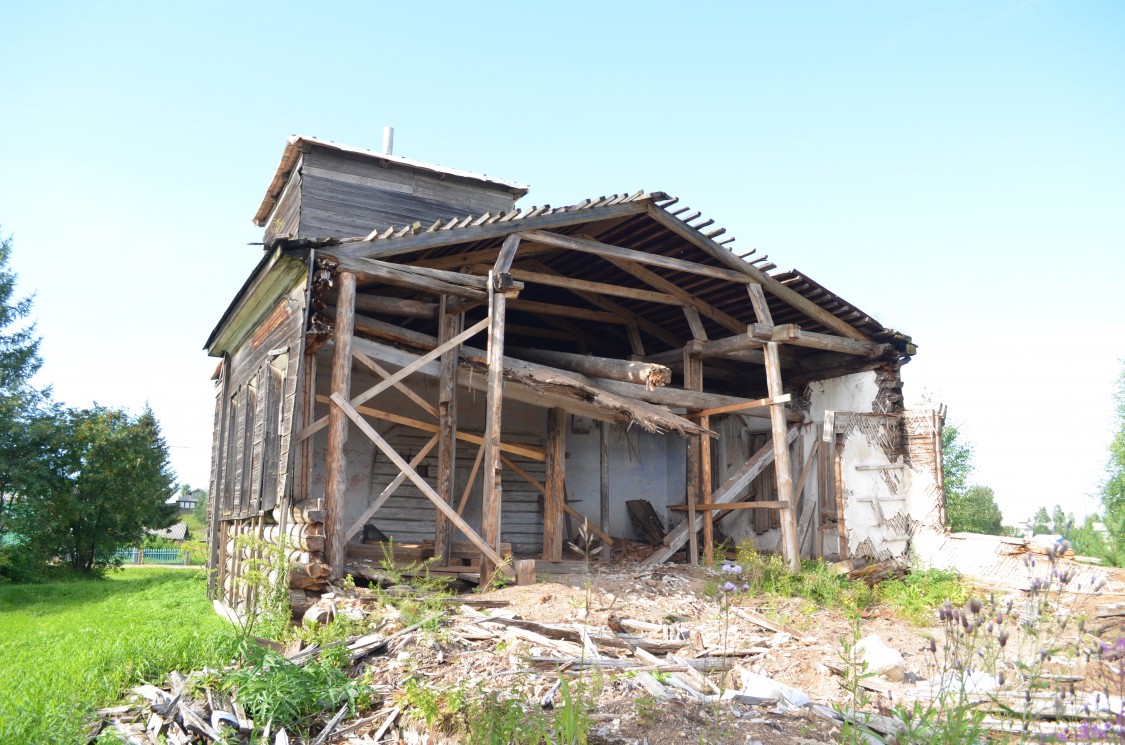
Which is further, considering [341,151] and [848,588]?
[341,151]

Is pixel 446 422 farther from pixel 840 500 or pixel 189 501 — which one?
pixel 189 501

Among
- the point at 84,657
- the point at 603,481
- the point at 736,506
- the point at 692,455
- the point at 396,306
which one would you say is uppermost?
the point at 396,306

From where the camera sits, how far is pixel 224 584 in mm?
13086

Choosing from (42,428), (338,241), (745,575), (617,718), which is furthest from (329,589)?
(42,428)

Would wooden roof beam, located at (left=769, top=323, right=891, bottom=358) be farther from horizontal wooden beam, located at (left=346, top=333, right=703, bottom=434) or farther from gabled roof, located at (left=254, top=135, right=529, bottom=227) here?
gabled roof, located at (left=254, top=135, right=529, bottom=227)

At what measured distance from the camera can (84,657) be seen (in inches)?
285

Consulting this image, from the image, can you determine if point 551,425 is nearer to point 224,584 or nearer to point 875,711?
point 224,584

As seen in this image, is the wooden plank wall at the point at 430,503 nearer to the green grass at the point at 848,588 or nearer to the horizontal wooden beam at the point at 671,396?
the horizontal wooden beam at the point at 671,396

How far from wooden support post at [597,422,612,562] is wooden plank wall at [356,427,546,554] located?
1.09 metres

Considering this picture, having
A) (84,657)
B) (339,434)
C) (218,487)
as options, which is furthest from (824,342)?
(218,487)

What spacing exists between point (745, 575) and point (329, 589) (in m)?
5.17

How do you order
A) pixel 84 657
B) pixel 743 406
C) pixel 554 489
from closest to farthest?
pixel 84 657 < pixel 743 406 < pixel 554 489

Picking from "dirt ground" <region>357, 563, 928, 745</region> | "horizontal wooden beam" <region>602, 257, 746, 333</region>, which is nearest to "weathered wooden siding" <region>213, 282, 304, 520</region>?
"dirt ground" <region>357, 563, 928, 745</region>

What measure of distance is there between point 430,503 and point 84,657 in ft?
19.6
